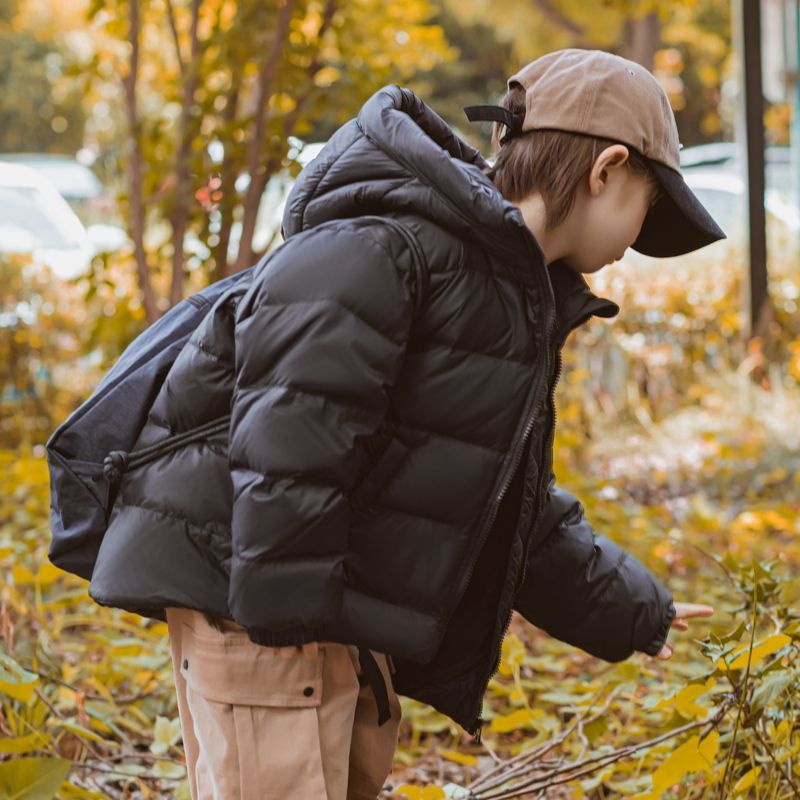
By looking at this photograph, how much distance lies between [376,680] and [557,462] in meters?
2.75

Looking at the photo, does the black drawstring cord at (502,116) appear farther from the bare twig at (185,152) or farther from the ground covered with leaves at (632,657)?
the bare twig at (185,152)

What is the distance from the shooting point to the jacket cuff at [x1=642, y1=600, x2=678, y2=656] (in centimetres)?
206

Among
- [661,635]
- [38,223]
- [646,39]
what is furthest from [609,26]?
[661,635]

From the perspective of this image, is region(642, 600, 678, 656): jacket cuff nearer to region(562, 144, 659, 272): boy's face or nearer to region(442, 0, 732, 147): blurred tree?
region(562, 144, 659, 272): boy's face

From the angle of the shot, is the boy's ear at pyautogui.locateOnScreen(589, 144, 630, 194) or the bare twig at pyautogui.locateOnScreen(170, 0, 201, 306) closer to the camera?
the boy's ear at pyautogui.locateOnScreen(589, 144, 630, 194)

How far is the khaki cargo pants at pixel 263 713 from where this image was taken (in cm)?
168

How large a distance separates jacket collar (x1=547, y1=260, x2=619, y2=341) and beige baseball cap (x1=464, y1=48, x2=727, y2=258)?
0.60ft

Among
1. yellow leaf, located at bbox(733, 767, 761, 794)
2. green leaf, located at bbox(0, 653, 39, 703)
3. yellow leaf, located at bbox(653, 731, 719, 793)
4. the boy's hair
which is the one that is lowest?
yellow leaf, located at bbox(733, 767, 761, 794)

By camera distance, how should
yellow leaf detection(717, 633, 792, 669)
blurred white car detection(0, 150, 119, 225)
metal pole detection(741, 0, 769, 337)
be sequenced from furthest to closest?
blurred white car detection(0, 150, 119, 225) → metal pole detection(741, 0, 769, 337) → yellow leaf detection(717, 633, 792, 669)

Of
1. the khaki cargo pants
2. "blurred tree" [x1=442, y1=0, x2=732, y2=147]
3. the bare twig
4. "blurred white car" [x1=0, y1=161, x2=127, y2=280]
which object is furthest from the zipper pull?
"blurred white car" [x1=0, y1=161, x2=127, y2=280]

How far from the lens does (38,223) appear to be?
11.2 m

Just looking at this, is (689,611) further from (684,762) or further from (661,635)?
(684,762)

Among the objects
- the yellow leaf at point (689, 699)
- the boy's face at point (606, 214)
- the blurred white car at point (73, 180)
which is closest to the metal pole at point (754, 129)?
the yellow leaf at point (689, 699)

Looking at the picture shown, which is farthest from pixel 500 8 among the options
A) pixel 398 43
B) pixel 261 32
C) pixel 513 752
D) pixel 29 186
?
pixel 513 752
